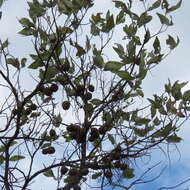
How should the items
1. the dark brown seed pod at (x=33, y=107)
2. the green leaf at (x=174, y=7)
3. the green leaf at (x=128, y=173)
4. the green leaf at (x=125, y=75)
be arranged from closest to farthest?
the green leaf at (x=125, y=75), the green leaf at (x=174, y=7), the green leaf at (x=128, y=173), the dark brown seed pod at (x=33, y=107)

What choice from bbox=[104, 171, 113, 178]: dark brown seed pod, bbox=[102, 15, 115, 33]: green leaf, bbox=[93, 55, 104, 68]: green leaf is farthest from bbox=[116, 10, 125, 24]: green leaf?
bbox=[104, 171, 113, 178]: dark brown seed pod

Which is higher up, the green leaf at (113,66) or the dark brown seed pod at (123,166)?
the green leaf at (113,66)

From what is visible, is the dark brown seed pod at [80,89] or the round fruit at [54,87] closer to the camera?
the dark brown seed pod at [80,89]

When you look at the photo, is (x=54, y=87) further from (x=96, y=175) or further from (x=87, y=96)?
(x=96, y=175)

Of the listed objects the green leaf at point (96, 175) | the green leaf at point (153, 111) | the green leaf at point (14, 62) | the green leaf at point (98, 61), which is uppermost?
the green leaf at point (14, 62)

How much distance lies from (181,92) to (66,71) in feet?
2.85

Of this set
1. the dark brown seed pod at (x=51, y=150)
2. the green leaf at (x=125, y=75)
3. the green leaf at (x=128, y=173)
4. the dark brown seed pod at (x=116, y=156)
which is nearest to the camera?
the green leaf at (x=125, y=75)

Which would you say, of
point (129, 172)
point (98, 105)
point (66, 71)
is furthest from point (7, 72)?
point (129, 172)

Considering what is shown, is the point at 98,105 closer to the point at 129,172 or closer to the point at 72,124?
the point at 72,124

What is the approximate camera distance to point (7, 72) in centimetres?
351

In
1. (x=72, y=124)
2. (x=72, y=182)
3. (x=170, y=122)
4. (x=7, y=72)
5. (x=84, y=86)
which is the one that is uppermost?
(x=7, y=72)

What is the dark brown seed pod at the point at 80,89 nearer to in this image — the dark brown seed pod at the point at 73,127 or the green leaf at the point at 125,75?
the dark brown seed pod at the point at 73,127

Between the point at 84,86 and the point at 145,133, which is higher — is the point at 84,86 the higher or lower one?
the higher one

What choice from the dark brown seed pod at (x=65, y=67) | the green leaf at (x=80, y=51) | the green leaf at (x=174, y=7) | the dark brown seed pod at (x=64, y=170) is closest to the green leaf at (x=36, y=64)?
the dark brown seed pod at (x=65, y=67)
